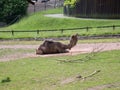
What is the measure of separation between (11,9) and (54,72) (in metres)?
43.1

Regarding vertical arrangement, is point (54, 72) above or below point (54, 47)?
above

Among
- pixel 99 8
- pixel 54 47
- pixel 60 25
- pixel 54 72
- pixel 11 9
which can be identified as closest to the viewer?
pixel 54 72

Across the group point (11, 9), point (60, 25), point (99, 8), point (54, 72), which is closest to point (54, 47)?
point (54, 72)

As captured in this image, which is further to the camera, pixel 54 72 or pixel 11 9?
pixel 11 9

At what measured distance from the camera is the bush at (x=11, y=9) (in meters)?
59.8

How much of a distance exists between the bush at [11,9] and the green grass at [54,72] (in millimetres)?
37516

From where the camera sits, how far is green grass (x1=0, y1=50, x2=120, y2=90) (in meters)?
15.5

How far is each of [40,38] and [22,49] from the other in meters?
7.47

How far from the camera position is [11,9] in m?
60.3

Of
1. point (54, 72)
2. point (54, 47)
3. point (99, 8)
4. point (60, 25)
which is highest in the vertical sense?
point (54, 72)

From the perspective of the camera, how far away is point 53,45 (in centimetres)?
2461

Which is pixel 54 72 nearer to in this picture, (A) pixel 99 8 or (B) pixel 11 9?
(A) pixel 99 8

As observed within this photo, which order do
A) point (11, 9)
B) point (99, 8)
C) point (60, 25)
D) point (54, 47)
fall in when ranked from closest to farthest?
point (54, 47) → point (60, 25) → point (99, 8) → point (11, 9)

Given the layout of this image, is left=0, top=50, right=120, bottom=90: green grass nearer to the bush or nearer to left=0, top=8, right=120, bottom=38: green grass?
left=0, top=8, right=120, bottom=38: green grass
